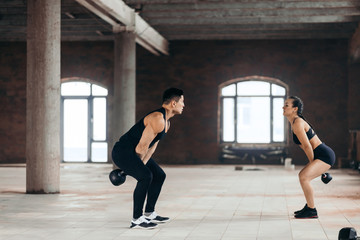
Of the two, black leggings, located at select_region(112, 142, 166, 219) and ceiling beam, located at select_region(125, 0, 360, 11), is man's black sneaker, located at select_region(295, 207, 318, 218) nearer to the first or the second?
black leggings, located at select_region(112, 142, 166, 219)

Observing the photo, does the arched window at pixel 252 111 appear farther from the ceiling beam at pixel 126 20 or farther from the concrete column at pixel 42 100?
the concrete column at pixel 42 100

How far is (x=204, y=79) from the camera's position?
1847 cm

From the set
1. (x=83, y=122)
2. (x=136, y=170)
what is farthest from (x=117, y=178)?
(x=83, y=122)

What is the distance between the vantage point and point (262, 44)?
59.7ft

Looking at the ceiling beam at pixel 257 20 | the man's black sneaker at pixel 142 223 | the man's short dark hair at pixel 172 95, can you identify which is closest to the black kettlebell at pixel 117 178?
the man's black sneaker at pixel 142 223

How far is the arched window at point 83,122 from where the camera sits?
19.0 metres

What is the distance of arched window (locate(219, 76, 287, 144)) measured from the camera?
18.5m

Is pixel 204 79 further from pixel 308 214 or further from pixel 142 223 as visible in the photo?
pixel 142 223

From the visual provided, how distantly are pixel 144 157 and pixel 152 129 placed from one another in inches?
13.7

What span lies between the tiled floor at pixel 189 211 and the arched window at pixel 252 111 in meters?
6.88

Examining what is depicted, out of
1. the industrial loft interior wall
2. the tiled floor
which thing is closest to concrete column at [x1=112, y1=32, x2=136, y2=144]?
the tiled floor

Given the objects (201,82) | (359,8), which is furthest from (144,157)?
(201,82)

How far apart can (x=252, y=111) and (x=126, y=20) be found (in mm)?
6438

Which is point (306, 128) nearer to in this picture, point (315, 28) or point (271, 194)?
point (271, 194)
